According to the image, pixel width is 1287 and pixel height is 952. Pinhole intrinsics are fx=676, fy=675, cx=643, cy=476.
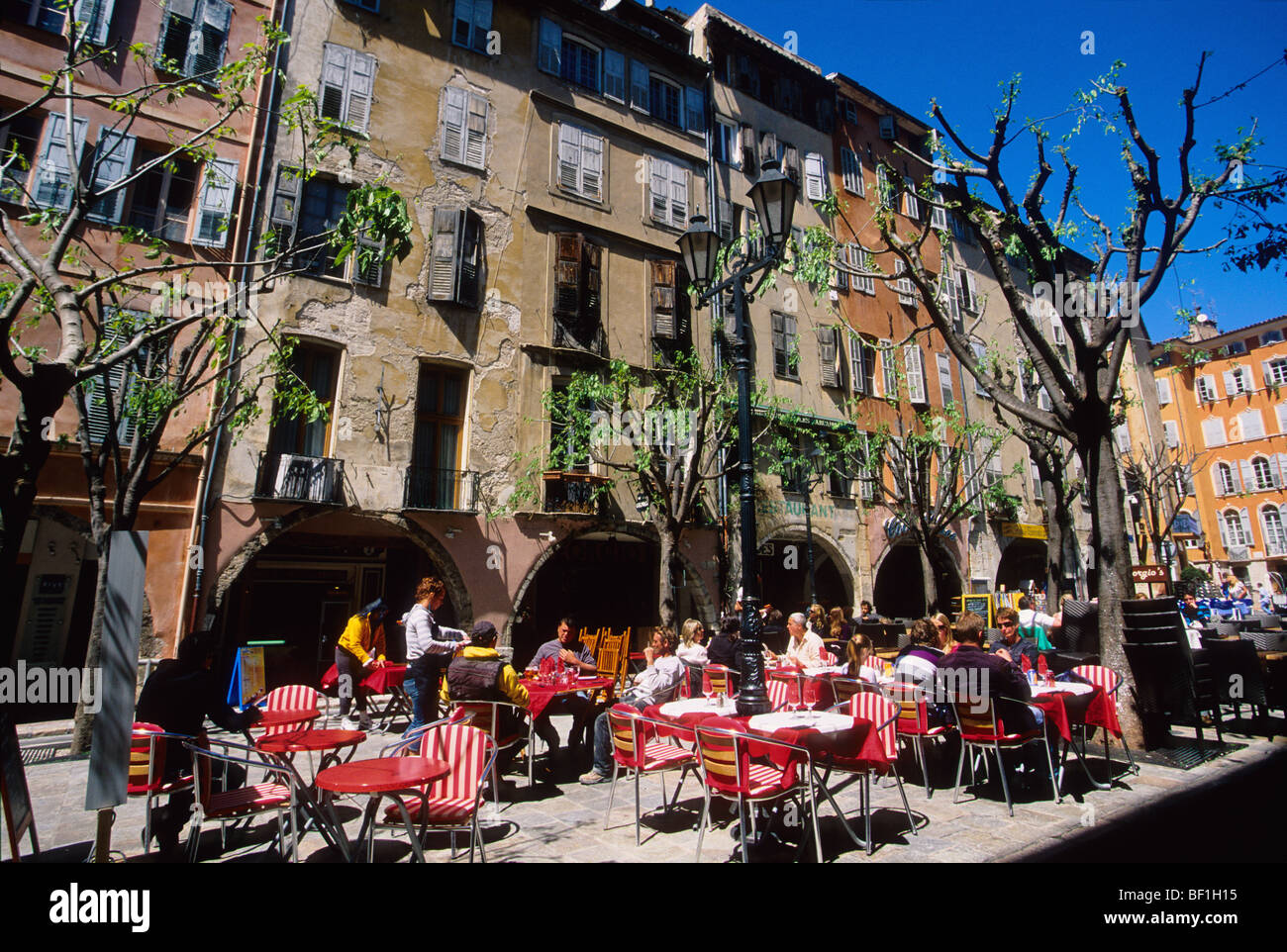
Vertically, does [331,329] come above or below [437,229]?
below

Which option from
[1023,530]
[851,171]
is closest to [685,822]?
[1023,530]

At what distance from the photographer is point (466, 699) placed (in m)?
5.42

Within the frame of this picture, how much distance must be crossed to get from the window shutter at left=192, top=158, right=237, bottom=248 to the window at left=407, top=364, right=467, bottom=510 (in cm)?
395

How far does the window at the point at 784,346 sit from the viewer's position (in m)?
18.0

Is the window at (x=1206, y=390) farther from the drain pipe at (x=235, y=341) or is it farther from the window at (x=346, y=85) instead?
the drain pipe at (x=235, y=341)

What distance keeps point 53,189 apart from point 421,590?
9911mm

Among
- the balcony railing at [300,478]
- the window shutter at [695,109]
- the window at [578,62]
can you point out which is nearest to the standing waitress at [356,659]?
the balcony railing at [300,478]

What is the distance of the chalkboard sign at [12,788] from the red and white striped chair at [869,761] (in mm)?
4193

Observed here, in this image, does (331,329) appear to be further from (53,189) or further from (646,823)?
(646,823)

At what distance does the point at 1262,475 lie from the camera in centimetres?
3145

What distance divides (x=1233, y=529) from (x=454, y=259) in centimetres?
3825

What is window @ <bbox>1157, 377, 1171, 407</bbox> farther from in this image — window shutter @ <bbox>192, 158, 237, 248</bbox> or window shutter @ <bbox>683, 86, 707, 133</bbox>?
window shutter @ <bbox>192, 158, 237, 248</bbox>

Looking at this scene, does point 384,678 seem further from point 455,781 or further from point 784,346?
point 784,346
